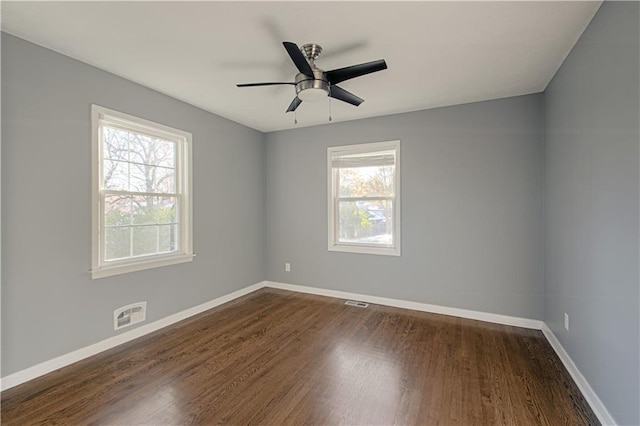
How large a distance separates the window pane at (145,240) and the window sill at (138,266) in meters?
0.12

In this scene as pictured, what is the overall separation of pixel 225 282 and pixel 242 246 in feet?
1.90

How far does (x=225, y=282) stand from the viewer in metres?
4.04

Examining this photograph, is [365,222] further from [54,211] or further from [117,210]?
[54,211]

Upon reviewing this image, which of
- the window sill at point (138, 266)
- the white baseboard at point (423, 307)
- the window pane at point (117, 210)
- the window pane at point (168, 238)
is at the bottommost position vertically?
the white baseboard at point (423, 307)

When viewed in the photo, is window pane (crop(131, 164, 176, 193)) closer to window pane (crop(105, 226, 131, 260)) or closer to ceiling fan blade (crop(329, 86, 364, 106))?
window pane (crop(105, 226, 131, 260))

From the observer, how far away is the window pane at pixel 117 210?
106 inches

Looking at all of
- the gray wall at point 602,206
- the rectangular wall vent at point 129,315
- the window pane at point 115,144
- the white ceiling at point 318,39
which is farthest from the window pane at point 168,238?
the gray wall at point 602,206

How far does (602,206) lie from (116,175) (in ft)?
12.7

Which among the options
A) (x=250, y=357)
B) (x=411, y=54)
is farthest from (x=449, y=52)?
(x=250, y=357)

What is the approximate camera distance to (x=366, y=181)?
411 cm

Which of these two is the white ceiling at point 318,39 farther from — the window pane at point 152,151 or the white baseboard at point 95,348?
the white baseboard at point 95,348

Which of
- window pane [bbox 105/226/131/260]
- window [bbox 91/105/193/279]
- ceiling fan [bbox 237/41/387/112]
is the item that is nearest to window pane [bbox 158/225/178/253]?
window [bbox 91/105/193/279]

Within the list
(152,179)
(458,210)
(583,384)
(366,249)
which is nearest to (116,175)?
(152,179)

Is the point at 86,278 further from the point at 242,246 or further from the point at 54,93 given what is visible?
the point at 242,246
